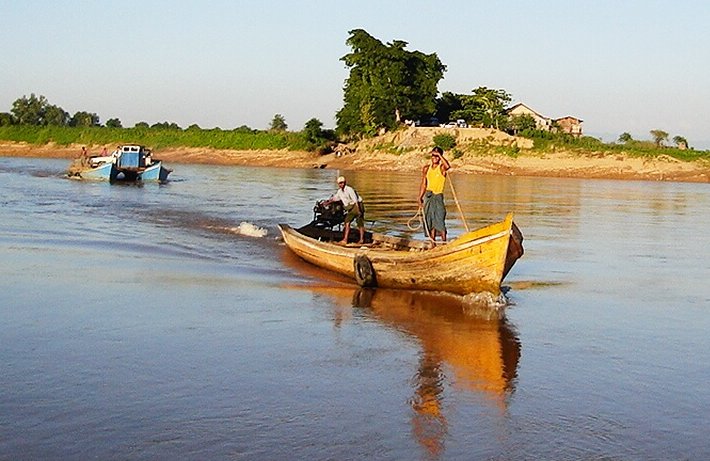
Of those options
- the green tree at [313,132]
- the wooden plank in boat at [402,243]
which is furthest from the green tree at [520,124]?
the wooden plank in boat at [402,243]

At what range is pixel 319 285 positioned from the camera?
13383 mm

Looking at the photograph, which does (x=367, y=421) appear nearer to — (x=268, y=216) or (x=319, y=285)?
(x=319, y=285)

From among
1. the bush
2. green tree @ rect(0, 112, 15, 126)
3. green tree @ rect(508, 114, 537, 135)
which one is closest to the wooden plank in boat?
the bush

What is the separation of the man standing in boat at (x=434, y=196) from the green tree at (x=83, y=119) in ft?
289

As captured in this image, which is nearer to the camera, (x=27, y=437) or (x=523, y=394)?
(x=27, y=437)

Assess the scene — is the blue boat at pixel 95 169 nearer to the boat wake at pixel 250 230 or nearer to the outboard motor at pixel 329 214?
the boat wake at pixel 250 230

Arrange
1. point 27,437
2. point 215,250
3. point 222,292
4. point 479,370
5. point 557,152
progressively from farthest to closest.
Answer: point 557,152 < point 215,250 < point 222,292 < point 479,370 < point 27,437

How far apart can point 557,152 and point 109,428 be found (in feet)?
191

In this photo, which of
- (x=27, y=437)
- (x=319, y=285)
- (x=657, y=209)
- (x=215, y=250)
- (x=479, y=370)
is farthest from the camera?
(x=657, y=209)

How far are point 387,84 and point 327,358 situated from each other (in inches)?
2429

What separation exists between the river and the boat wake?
1.63 meters

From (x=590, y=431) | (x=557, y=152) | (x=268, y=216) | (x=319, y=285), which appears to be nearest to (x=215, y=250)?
(x=319, y=285)

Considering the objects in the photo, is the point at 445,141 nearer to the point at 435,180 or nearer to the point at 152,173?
the point at 152,173

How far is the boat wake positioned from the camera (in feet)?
64.8
